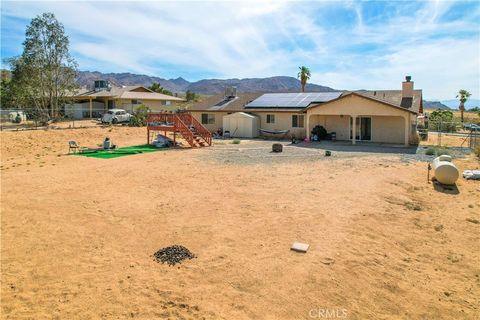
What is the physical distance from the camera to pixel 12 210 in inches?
404

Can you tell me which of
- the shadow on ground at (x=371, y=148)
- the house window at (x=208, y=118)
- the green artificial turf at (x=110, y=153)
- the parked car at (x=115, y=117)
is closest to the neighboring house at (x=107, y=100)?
the parked car at (x=115, y=117)

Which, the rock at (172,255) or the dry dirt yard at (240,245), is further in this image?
the rock at (172,255)

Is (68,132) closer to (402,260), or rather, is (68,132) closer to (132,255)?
(132,255)

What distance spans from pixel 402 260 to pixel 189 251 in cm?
425

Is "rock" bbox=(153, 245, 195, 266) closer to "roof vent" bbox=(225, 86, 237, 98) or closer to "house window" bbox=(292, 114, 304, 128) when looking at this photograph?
"house window" bbox=(292, 114, 304, 128)

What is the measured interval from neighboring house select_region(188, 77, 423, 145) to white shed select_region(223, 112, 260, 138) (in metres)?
1.05

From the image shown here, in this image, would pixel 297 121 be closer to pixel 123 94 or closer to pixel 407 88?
pixel 407 88

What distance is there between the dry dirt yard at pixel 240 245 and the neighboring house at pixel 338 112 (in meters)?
11.2

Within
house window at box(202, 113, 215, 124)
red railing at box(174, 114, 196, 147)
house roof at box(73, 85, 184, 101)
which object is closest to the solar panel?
house window at box(202, 113, 215, 124)

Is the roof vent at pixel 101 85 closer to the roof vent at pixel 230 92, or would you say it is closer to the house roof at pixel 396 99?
the roof vent at pixel 230 92

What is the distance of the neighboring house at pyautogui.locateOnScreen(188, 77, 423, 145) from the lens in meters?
25.8

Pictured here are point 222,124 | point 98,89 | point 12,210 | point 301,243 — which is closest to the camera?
point 301,243

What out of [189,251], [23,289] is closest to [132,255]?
[189,251]

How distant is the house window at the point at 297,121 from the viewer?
31234 mm
